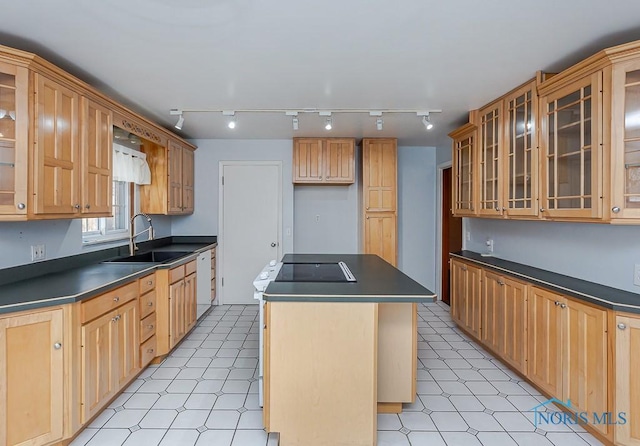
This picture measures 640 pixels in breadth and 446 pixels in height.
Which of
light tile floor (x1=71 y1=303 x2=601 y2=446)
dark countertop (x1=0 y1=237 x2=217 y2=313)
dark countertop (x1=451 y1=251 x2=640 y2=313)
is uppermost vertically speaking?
dark countertop (x1=0 y1=237 x2=217 y2=313)

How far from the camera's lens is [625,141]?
190 centimetres

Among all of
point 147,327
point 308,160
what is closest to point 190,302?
point 147,327

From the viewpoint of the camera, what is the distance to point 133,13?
68.4 inches

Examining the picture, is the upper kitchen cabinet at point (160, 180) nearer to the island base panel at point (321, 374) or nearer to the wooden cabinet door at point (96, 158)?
the wooden cabinet door at point (96, 158)

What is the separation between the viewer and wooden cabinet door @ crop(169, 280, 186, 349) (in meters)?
3.05

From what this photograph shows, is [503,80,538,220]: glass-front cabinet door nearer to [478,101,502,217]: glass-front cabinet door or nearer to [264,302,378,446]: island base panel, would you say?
[478,101,502,217]: glass-front cabinet door

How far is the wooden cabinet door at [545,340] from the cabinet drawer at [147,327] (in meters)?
2.97

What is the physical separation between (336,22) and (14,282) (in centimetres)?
255

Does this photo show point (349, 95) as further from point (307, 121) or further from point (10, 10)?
point (10, 10)

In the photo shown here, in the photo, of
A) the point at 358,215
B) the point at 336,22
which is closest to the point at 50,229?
the point at 336,22

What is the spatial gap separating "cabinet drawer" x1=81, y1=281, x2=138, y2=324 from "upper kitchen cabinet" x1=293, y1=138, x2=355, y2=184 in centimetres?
254

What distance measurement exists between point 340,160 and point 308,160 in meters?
0.43

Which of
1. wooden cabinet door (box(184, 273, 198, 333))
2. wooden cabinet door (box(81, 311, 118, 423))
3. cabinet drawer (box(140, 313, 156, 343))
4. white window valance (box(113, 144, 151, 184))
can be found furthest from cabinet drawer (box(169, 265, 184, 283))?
white window valance (box(113, 144, 151, 184))

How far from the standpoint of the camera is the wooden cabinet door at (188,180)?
4336 millimetres
